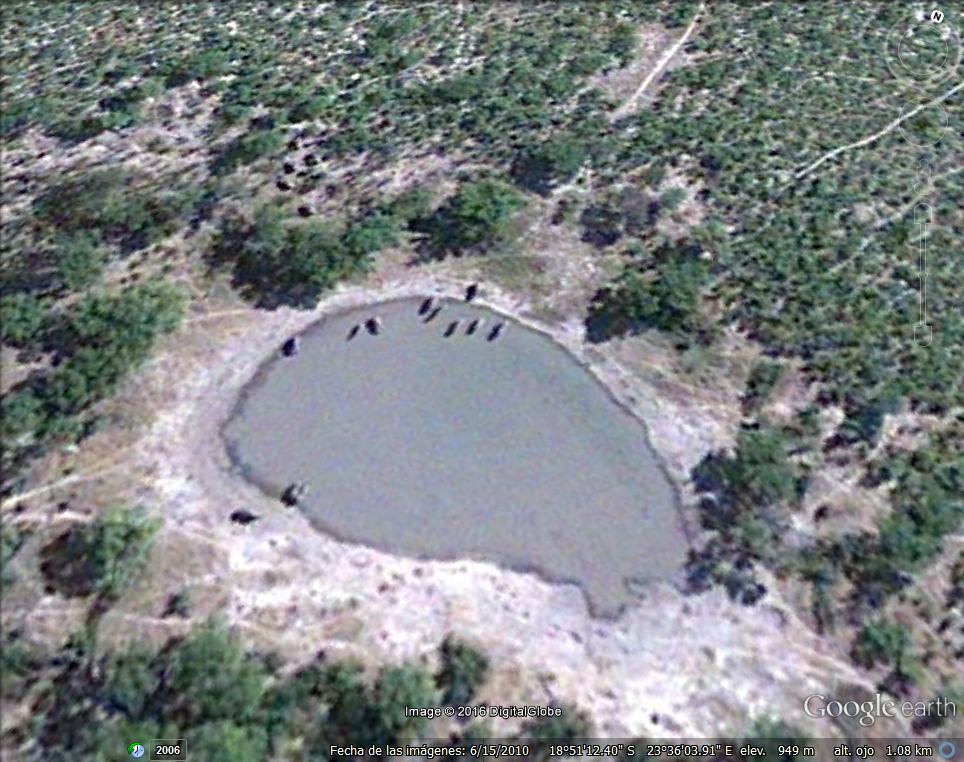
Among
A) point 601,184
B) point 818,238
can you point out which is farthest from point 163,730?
A: point 818,238

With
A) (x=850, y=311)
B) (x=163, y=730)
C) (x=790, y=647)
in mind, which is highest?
(x=850, y=311)

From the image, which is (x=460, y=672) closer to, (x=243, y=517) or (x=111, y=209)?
(x=243, y=517)

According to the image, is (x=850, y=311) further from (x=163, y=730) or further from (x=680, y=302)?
(x=163, y=730)

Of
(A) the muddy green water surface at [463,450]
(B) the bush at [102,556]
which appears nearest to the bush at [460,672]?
(A) the muddy green water surface at [463,450]

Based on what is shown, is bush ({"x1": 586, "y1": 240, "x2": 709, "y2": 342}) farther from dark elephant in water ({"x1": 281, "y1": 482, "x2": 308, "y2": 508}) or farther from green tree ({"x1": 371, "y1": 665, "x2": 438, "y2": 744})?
green tree ({"x1": 371, "y1": 665, "x2": 438, "y2": 744})

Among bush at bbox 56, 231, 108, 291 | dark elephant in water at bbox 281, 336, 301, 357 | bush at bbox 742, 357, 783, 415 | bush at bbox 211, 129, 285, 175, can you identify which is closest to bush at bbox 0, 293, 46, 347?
bush at bbox 56, 231, 108, 291

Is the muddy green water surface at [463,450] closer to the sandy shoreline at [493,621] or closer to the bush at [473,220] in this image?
the sandy shoreline at [493,621]

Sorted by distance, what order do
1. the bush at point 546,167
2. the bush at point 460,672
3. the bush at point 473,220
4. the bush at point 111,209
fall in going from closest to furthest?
the bush at point 460,672, the bush at point 111,209, the bush at point 473,220, the bush at point 546,167
